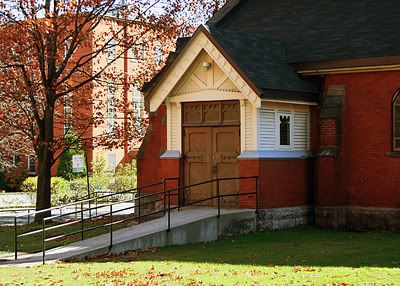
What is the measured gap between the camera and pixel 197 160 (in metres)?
22.4

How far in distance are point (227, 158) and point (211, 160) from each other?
21.5 inches

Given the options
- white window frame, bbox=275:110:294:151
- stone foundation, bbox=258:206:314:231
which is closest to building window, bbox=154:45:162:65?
white window frame, bbox=275:110:294:151

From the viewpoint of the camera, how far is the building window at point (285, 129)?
Result: 2177 cm

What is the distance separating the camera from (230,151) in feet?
71.6

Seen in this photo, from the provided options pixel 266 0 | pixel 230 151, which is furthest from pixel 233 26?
pixel 230 151

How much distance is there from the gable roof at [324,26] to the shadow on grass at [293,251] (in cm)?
522

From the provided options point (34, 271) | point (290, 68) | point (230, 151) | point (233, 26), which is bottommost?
point (34, 271)

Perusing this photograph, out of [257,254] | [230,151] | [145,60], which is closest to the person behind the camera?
[257,254]

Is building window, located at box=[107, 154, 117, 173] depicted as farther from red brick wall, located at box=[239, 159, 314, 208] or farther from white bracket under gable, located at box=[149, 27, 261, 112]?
red brick wall, located at box=[239, 159, 314, 208]

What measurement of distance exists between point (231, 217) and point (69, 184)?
96.9ft

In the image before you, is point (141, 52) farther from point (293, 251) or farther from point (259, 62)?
point (293, 251)

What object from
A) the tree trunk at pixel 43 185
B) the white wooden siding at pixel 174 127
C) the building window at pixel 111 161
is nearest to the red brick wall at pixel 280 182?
the white wooden siding at pixel 174 127

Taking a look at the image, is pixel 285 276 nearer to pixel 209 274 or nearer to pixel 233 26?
pixel 209 274

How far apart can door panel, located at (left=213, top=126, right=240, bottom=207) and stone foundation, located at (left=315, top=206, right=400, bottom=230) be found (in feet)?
8.44
